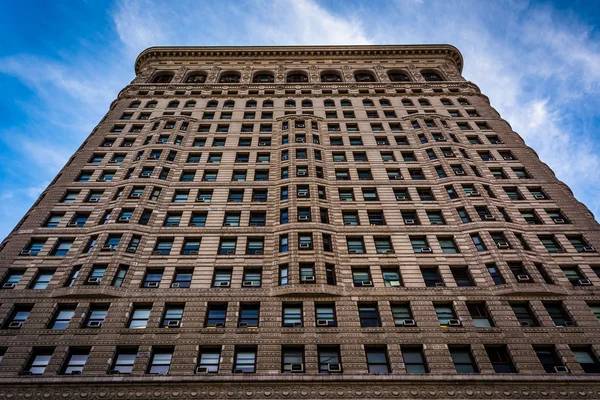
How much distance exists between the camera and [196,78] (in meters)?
58.6

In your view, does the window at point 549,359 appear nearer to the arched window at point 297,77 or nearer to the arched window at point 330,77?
the arched window at point 330,77

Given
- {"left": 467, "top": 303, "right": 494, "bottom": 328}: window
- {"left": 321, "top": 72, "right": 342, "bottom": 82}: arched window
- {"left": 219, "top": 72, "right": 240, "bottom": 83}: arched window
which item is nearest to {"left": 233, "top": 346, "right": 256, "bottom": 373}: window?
{"left": 467, "top": 303, "right": 494, "bottom": 328}: window

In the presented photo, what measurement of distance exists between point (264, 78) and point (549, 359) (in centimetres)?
4716

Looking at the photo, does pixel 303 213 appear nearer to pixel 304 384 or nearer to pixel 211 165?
pixel 211 165

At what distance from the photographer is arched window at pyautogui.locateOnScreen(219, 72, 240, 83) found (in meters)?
57.6

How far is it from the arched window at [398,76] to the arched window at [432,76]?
2687 millimetres

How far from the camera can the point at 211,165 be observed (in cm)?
3828

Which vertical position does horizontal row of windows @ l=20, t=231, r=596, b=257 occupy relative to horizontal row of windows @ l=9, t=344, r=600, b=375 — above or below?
above

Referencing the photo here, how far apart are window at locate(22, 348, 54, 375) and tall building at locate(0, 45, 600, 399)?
108mm

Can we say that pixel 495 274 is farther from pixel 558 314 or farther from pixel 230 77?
pixel 230 77

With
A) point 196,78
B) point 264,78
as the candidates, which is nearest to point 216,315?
point 264,78

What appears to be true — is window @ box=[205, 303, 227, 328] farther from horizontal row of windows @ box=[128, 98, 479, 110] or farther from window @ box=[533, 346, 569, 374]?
horizontal row of windows @ box=[128, 98, 479, 110]

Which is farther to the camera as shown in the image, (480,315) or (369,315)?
(369,315)

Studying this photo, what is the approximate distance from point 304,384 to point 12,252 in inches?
857
